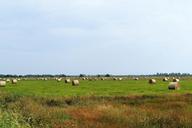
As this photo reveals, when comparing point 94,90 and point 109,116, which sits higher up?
point 94,90

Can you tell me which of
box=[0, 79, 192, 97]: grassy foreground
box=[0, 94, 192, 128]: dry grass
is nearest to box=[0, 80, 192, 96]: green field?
box=[0, 79, 192, 97]: grassy foreground

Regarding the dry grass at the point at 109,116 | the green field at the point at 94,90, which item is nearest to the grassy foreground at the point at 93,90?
the green field at the point at 94,90

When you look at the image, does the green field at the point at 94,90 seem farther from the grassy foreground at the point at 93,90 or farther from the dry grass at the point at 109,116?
the dry grass at the point at 109,116

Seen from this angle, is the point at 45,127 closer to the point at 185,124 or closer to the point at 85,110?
the point at 185,124

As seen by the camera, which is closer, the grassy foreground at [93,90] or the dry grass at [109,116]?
the dry grass at [109,116]

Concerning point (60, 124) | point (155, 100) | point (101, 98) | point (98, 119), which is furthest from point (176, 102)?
point (60, 124)

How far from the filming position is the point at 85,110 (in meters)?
28.5

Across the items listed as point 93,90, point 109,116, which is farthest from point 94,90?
Result: point 109,116

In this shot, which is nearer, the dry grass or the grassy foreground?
the dry grass

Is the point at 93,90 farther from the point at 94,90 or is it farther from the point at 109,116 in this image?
the point at 109,116

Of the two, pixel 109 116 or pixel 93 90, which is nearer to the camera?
pixel 109 116

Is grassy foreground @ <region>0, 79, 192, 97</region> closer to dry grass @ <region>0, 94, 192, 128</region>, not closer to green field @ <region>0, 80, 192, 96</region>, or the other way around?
green field @ <region>0, 80, 192, 96</region>

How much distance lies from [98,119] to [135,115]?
7.12ft

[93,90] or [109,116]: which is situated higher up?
[93,90]
